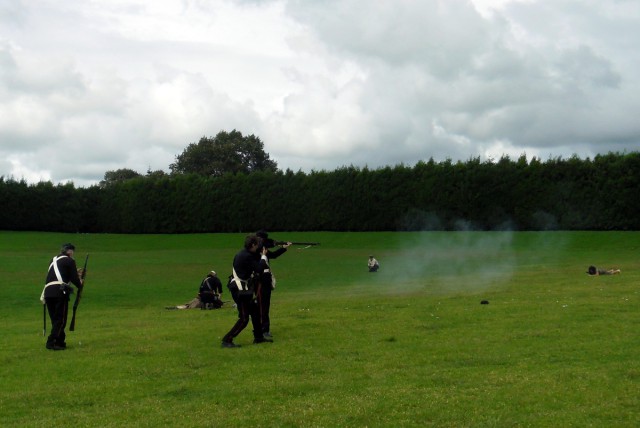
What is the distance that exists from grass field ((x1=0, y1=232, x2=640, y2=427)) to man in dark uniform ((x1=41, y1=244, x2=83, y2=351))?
1.37 feet

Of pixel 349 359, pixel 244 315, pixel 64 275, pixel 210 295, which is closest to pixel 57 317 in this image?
pixel 64 275

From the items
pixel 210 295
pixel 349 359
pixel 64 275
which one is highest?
pixel 64 275

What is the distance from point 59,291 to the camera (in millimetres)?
15812

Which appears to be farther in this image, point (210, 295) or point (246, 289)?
point (210, 295)

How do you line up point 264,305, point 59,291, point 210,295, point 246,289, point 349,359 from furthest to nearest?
point 210,295 < point 264,305 < point 246,289 < point 59,291 < point 349,359

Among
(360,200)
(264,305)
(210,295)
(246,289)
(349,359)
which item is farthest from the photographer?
(360,200)

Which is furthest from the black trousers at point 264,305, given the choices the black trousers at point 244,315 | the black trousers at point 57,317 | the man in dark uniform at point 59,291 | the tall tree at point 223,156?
Answer: the tall tree at point 223,156

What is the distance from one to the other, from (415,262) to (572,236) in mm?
16180

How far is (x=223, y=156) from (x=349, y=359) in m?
101

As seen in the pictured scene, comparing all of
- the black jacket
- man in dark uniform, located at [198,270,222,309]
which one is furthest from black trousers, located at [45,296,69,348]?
man in dark uniform, located at [198,270,222,309]

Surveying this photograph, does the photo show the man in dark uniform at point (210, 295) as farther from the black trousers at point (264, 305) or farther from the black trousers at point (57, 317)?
the black trousers at point (57, 317)

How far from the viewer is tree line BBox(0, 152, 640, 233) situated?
196ft

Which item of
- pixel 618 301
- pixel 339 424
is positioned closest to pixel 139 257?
pixel 618 301

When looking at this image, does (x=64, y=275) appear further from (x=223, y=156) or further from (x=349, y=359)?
(x=223, y=156)
